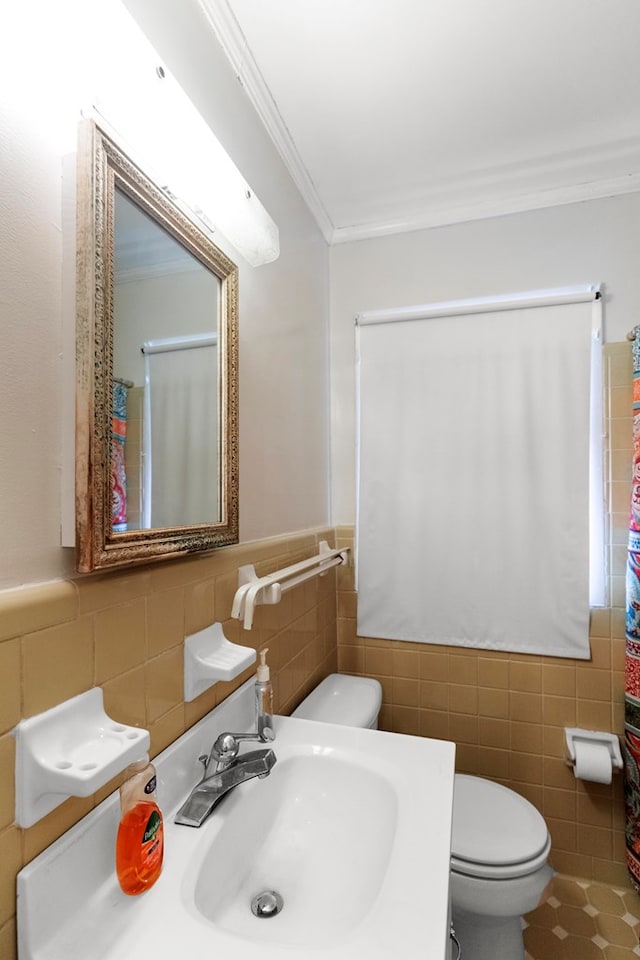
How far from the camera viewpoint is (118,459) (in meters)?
0.75

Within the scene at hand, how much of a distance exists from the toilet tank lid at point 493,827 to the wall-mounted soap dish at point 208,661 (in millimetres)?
856

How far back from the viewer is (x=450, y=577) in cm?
185

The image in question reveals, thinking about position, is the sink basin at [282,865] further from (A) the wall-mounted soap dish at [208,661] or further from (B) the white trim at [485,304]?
(B) the white trim at [485,304]

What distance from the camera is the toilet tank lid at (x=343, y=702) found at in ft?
4.90

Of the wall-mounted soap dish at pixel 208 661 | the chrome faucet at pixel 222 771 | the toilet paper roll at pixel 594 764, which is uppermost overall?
the wall-mounted soap dish at pixel 208 661

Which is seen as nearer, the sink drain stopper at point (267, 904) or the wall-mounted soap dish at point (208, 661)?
the sink drain stopper at point (267, 904)

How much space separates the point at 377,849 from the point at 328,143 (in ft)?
6.23

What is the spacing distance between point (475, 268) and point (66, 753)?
77.1 inches

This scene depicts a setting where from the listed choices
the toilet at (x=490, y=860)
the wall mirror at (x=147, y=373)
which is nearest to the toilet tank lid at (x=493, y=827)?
the toilet at (x=490, y=860)

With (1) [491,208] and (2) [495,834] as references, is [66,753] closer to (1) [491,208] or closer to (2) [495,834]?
(2) [495,834]

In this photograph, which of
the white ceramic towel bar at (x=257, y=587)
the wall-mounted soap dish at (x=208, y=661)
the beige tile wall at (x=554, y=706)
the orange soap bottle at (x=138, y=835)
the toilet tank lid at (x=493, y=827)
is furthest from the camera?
the beige tile wall at (x=554, y=706)

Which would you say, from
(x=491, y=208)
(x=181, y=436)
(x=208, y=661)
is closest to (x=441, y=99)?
(x=491, y=208)

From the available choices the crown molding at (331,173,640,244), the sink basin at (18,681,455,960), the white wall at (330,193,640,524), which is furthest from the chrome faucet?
the crown molding at (331,173,640,244)

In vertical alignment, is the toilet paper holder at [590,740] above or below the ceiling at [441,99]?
below
